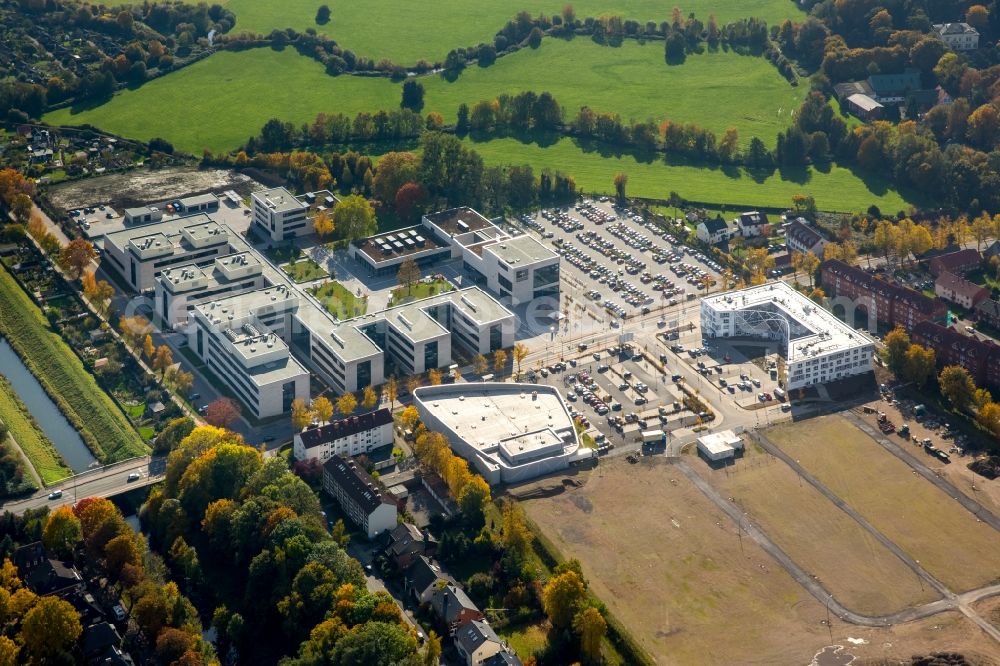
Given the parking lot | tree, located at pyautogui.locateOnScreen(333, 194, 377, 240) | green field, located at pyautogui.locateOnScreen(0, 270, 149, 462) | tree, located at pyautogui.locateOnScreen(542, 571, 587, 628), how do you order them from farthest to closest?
tree, located at pyautogui.locateOnScreen(333, 194, 377, 240) → the parking lot → green field, located at pyautogui.locateOnScreen(0, 270, 149, 462) → tree, located at pyautogui.locateOnScreen(542, 571, 587, 628)

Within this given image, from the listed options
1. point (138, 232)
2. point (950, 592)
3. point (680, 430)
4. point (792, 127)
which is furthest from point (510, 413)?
point (792, 127)

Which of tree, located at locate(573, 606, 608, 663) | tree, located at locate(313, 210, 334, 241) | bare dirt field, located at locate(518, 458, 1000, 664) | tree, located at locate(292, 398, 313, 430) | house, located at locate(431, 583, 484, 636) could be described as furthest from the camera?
tree, located at locate(313, 210, 334, 241)

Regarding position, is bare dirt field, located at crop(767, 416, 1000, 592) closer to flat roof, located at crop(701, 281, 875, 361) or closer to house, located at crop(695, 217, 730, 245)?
flat roof, located at crop(701, 281, 875, 361)

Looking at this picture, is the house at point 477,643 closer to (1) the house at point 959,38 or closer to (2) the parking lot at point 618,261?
(2) the parking lot at point 618,261

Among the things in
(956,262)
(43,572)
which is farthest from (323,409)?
(956,262)

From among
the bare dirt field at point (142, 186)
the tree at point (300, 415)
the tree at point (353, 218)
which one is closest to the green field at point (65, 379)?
the tree at point (300, 415)

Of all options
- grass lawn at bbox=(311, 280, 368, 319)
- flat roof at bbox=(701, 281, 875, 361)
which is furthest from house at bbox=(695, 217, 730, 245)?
grass lawn at bbox=(311, 280, 368, 319)
